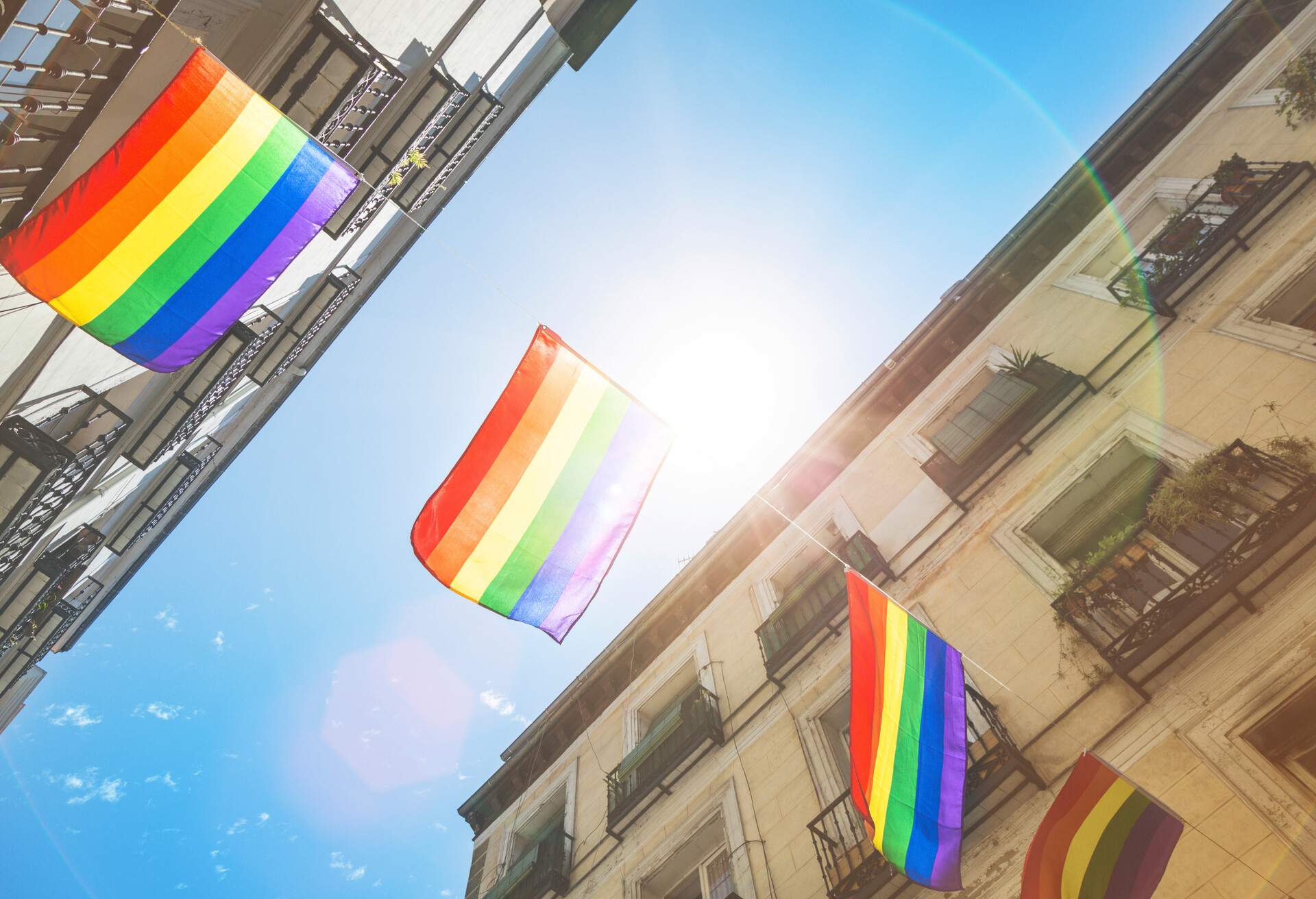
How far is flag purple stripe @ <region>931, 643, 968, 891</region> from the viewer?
5.27m

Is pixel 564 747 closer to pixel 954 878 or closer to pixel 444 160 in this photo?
pixel 954 878

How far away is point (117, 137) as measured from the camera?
7668 millimetres

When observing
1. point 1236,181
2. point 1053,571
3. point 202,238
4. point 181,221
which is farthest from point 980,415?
point 181,221

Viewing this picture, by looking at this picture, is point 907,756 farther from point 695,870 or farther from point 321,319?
point 321,319

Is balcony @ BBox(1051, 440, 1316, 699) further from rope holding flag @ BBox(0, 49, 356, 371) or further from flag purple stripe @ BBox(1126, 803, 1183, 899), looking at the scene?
rope holding flag @ BBox(0, 49, 356, 371)

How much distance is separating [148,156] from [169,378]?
679 centimetres

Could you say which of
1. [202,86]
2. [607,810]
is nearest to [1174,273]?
[202,86]

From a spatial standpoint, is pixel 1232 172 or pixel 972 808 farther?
pixel 1232 172

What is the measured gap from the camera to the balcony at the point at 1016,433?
949 cm

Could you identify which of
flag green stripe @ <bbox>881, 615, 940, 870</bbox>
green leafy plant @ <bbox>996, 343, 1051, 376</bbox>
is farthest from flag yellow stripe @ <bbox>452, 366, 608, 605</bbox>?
green leafy plant @ <bbox>996, 343, 1051, 376</bbox>

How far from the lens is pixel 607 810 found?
11.7 meters

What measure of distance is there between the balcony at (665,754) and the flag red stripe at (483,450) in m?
6.69

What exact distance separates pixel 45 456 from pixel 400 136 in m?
6.76

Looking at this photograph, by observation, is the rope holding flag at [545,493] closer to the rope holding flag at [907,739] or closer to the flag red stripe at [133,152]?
the rope holding flag at [907,739]
